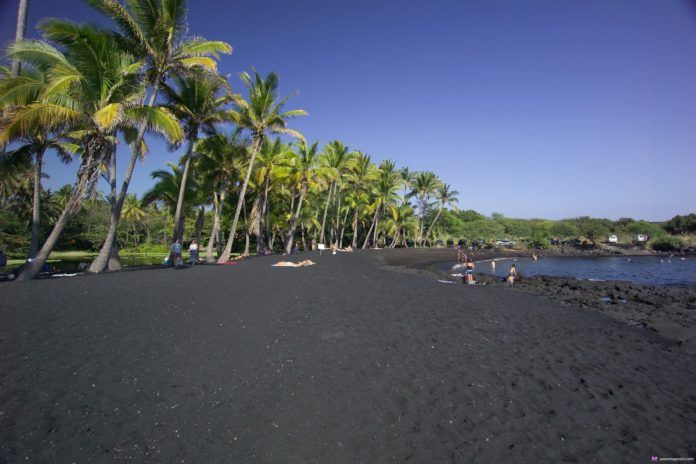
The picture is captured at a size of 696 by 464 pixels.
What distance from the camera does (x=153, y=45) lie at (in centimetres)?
1498

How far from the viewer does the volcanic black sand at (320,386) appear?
370 cm

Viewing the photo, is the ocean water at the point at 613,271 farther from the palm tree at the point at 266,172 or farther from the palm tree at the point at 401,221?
the palm tree at the point at 266,172

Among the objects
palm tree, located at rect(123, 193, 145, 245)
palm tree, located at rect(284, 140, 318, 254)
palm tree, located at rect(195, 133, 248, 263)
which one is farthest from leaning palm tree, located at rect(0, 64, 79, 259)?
palm tree, located at rect(123, 193, 145, 245)

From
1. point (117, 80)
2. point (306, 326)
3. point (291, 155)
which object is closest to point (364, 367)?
point (306, 326)

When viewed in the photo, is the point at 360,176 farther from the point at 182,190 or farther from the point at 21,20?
the point at 21,20

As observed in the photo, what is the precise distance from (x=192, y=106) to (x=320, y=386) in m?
18.7

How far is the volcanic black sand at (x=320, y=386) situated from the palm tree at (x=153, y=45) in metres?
7.16

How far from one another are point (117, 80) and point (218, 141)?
7.98 m

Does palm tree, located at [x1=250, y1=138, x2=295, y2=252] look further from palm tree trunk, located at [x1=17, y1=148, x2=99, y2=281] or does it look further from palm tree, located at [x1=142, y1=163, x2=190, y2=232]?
palm tree trunk, located at [x1=17, y1=148, x2=99, y2=281]

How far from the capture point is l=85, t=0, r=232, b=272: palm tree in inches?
563

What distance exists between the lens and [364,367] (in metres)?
5.65

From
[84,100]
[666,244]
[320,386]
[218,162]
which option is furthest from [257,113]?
[666,244]

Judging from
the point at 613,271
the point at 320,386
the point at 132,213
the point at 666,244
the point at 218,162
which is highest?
the point at 218,162

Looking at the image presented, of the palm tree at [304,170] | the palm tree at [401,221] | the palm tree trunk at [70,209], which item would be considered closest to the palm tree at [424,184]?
the palm tree at [401,221]
